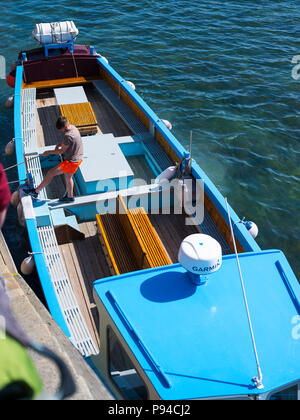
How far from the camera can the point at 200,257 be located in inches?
189

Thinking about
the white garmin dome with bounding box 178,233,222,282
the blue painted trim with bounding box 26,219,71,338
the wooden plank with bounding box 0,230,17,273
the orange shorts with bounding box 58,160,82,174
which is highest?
the white garmin dome with bounding box 178,233,222,282

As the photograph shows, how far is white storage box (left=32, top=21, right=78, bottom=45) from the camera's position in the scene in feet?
45.5

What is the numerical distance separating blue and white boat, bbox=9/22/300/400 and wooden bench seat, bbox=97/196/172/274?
1.0 inches

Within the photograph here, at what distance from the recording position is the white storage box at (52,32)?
1386 centimetres

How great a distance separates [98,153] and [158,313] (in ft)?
18.8

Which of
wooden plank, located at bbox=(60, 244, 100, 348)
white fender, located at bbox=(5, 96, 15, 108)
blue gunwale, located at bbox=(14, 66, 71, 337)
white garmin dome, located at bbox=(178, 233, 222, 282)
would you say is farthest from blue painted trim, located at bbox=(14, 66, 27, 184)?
white garmin dome, located at bbox=(178, 233, 222, 282)

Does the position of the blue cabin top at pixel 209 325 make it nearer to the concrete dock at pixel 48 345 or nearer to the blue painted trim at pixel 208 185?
the concrete dock at pixel 48 345

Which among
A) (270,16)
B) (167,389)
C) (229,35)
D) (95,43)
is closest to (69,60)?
(95,43)

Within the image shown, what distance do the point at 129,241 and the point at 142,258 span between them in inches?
29.0

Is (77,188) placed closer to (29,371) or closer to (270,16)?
(29,371)

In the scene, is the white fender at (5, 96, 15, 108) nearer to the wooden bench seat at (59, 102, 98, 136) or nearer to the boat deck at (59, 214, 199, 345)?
the wooden bench seat at (59, 102, 98, 136)

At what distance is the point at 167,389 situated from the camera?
425 cm

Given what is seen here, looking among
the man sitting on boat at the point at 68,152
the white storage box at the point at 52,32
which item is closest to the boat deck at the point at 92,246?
the man sitting on boat at the point at 68,152

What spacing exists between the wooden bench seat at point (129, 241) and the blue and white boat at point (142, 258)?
0.08ft
